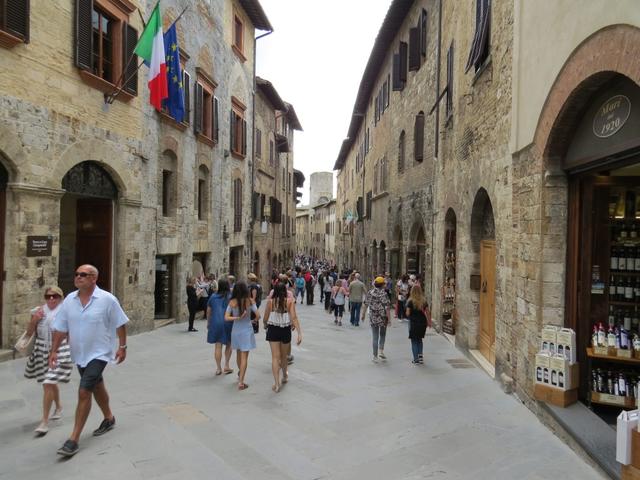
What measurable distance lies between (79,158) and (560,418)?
29.2ft

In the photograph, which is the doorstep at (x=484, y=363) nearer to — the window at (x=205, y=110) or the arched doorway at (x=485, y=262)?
the arched doorway at (x=485, y=262)

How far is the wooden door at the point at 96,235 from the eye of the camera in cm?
1123

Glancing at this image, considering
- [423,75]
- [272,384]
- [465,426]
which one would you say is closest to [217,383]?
[272,384]

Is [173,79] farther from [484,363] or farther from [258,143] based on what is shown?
[258,143]

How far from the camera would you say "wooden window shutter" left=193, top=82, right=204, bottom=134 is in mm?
14892

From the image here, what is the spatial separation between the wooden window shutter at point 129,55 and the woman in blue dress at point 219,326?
219 inches

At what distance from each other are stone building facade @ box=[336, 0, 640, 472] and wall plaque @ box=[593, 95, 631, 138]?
2 centimetres

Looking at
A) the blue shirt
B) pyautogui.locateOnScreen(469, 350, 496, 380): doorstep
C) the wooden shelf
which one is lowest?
pyautogui.locateOnScreen(469, 350, 496, 380): doorstep

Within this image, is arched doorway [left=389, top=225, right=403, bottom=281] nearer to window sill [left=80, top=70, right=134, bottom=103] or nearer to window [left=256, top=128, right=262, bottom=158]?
window [left=256, top=128, right=262, bottom=158]

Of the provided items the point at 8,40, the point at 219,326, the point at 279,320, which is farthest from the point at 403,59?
the point at 279,320

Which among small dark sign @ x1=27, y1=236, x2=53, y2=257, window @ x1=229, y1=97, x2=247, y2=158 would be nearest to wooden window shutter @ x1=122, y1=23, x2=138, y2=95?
small dark sign @ x1=27, y1=236, x2=53, y2=257

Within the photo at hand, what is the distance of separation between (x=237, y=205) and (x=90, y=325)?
15616mm

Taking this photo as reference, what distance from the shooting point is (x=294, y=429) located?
17.6 feet

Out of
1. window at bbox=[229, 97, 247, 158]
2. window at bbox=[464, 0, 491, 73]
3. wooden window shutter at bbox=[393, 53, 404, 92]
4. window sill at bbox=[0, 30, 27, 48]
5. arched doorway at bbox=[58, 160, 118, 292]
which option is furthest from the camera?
window at bbox=[229, 97, 247, 158]
